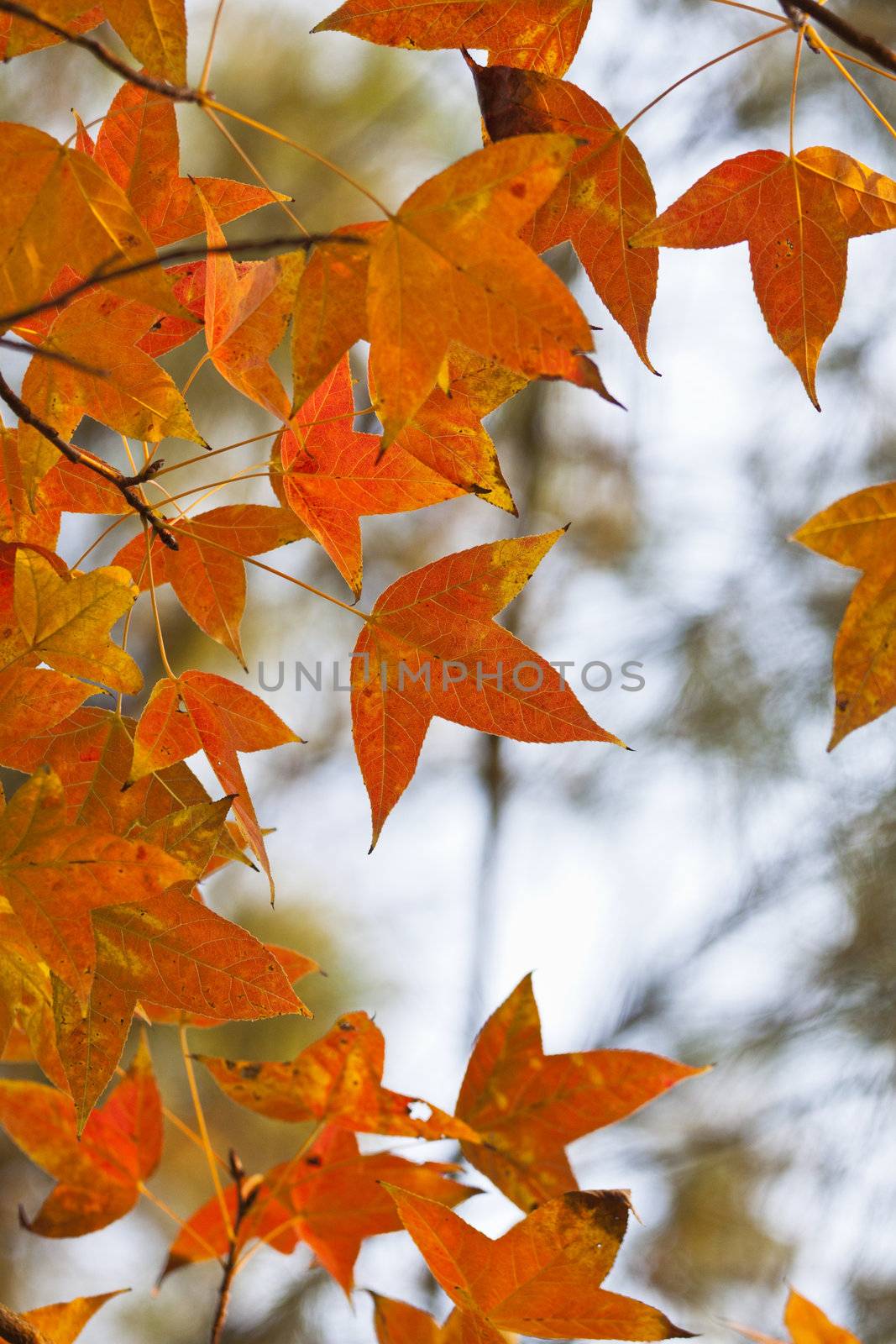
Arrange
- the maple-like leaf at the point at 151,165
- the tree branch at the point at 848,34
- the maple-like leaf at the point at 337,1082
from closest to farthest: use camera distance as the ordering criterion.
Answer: the tree branch at the point at 848,34 < the maple-like leaf at the point at 151,165 < the maple-like leaf at the point at 337,1082

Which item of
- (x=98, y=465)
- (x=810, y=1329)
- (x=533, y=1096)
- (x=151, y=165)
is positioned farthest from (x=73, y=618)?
(x=810, y=1329)

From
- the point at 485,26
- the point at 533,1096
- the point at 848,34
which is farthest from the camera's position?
the point at 533,1096

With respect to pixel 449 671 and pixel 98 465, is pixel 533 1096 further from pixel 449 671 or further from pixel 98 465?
pixel 98 465

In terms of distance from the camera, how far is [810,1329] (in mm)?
461

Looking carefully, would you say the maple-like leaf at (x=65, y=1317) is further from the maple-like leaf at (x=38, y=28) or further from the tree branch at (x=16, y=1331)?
the maple-like leaf at (x=38, y=28)

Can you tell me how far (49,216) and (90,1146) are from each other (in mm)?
449

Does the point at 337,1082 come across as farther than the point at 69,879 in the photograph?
Yes

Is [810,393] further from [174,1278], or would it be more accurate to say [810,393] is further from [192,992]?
[174,1278]

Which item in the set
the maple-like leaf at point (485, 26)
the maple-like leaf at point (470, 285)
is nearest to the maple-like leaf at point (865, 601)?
the maple-like leaf at point (470, 285)

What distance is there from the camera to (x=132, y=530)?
1.04 m

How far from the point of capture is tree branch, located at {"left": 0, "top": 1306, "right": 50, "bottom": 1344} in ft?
0.95

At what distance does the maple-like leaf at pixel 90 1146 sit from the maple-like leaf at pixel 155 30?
44cm

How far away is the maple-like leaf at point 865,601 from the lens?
0.91 feet

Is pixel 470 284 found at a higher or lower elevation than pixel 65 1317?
higher
